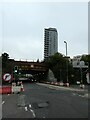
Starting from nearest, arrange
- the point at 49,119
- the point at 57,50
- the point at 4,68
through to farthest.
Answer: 1. the point at 49,119
2. the point at 4,68
3. the point at 57,50

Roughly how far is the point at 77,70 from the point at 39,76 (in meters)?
41.9

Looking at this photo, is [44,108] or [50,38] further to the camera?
[50,38]

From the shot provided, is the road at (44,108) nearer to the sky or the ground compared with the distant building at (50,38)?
nearer to the ground

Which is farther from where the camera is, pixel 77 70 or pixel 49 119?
pixel 77 70

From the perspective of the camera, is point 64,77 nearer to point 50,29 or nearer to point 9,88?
point 50,29

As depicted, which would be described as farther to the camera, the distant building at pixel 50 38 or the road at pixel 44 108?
the distant building at pixel 50 38

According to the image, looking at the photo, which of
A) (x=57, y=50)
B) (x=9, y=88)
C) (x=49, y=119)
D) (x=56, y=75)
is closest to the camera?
(x=49, y=119)

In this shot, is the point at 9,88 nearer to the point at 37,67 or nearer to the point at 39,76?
the point at 37,67

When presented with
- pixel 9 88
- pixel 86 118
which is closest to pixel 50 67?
pixel 9 88

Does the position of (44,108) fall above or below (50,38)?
below

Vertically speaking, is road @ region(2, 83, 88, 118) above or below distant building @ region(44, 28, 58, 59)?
below

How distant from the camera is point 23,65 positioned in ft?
436

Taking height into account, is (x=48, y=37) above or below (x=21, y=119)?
above

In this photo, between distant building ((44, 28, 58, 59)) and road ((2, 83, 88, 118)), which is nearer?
road ((2, 83, 88, 118))
